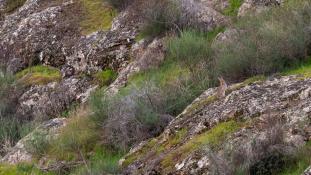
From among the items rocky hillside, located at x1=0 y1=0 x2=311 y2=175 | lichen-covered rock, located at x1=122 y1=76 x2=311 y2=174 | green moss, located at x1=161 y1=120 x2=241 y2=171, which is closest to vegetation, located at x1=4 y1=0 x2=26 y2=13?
rocky hillside, located at x1=0 y1=0 x2=311 y2=175

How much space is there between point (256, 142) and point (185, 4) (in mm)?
8402

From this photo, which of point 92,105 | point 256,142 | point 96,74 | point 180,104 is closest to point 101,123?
point 92,105

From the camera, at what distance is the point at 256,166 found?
22.0 feet

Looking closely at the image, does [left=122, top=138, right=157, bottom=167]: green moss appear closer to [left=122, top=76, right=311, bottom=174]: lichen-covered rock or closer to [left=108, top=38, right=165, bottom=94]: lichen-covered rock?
[left=122, top=76, right=311, bottom=174]: lichen-covered rock


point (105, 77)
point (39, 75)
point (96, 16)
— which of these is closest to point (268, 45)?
point (105, 77)

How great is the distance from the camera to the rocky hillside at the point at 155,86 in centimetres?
732

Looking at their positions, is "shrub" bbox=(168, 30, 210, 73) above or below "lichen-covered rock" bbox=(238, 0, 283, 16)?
below

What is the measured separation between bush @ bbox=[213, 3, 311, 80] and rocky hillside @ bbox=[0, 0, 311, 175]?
2 cm

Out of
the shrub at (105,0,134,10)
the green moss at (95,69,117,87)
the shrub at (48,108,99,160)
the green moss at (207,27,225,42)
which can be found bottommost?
the green moss at (95,69,117,87)

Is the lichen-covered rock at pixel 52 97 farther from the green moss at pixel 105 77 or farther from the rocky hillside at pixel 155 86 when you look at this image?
the green moss at pixel 105 77

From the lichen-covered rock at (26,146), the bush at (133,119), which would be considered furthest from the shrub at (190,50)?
the lichen-covered rock at (26,146)

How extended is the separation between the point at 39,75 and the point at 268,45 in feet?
25.7

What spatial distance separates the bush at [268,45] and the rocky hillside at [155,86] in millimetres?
23

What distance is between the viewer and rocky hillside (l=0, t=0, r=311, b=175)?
7320 mm
